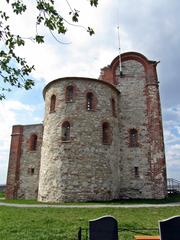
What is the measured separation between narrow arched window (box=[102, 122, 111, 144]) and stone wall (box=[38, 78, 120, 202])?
0.29 meters

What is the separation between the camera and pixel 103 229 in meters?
4.47

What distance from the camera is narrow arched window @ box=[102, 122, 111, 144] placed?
1803 cm

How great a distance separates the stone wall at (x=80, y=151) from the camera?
1623cm

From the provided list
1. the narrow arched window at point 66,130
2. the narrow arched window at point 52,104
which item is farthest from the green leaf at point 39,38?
the narrow arched window at point 52,104

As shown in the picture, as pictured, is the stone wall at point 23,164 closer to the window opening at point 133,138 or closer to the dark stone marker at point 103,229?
the window opening at point 133,138

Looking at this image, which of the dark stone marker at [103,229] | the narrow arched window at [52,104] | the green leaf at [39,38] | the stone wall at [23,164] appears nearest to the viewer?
the dark stone marker at [103,229]

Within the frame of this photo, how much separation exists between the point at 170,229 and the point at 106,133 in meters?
14.0

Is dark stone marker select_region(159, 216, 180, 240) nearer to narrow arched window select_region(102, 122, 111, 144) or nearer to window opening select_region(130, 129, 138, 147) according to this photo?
narrow arched window select_region(102, 122, 111, 144)

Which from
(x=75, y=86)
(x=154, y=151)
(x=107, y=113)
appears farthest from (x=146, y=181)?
(x=75, y=86)

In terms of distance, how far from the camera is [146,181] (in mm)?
18625

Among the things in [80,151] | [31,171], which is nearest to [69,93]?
[80,151]

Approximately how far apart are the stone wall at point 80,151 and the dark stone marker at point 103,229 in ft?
38.7

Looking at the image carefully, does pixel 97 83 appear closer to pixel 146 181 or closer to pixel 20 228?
pixel 146 181

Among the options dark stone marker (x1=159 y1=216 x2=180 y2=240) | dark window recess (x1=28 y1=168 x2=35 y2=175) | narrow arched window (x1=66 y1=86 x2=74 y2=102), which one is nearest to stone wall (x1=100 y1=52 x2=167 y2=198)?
narrow arched window (x1=66 y1=86 x2=74 y2=102)
